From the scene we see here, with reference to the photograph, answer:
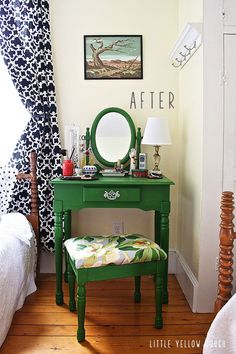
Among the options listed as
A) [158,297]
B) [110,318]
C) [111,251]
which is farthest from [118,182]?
[110,318]

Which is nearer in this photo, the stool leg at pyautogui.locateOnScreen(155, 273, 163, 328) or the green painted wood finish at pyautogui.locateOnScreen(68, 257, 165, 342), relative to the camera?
the green painted wood finish at pyautogui.locateOnScreen(68, 257, 165, 342)

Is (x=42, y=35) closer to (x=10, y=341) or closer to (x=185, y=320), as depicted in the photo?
(x=10, y=341)

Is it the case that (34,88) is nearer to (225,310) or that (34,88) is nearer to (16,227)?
(16,227)

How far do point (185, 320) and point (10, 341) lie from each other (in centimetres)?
103

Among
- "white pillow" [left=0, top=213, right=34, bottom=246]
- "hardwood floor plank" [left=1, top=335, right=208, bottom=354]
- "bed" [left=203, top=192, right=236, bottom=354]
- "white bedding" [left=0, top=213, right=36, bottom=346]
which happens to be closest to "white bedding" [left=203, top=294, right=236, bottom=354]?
"bed" [left=203, top=192, right=236, bottom=354]

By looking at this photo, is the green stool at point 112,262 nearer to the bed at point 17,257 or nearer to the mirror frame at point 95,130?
the bed at point 17,257

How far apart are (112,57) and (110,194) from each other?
115 cm

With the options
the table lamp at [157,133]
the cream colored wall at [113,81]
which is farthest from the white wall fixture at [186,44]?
the table lamp at [157,133]

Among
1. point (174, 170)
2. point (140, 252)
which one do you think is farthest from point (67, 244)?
point (174, 170)

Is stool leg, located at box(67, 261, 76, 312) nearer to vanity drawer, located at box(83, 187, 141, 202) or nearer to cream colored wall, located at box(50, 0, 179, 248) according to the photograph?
vanity drawer, located at box(83, 187, 141, 202)

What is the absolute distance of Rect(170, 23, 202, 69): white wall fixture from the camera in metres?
1.86

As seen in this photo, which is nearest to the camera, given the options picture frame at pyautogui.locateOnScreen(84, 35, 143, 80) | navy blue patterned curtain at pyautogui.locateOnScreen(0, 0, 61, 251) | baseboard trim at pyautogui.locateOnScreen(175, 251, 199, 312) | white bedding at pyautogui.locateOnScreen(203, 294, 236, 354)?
white bedding at pyautogui.locateOnScreen(203, 294, 236, 354)

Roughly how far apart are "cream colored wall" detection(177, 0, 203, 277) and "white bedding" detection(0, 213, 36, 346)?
3.73ft

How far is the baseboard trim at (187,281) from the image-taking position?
2023mm
